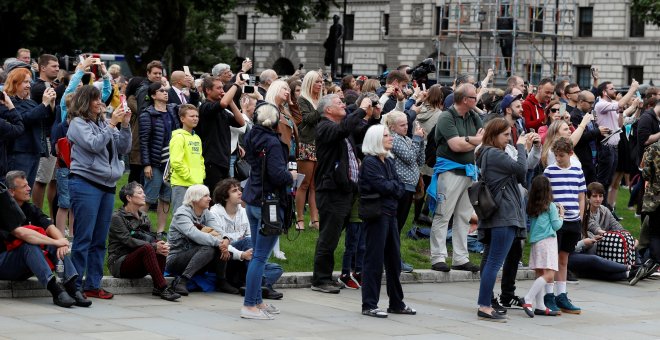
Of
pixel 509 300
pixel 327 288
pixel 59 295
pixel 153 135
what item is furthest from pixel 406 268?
pixel 59 295

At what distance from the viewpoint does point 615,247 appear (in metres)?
16.4

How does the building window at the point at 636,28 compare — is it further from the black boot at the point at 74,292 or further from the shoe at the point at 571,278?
the black boot at the point at 74,292

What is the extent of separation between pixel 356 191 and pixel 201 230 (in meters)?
1.72

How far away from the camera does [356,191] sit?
13836mm

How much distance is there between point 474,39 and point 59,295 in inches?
1981

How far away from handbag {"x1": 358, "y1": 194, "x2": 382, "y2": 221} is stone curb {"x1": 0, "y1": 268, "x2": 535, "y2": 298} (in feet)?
6.22

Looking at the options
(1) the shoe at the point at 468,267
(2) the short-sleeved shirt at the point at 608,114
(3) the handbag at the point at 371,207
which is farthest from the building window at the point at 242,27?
(3) the handbag at the point at 371,207

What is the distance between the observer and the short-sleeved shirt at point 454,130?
580 inches

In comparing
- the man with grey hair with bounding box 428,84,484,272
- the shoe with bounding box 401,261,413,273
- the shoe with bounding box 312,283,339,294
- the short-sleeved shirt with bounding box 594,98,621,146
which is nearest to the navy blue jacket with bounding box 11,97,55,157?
the shoe with bounding box 312,283,339,294

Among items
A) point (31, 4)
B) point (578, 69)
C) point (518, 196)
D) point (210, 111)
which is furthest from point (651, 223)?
point (578, 69)

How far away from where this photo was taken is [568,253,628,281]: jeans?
16125 millimetres

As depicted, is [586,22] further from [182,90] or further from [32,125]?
[32,125]

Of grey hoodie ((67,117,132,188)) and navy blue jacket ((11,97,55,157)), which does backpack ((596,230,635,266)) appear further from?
navy blue jacket ((11,97,55,157))

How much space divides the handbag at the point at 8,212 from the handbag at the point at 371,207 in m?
3.11
